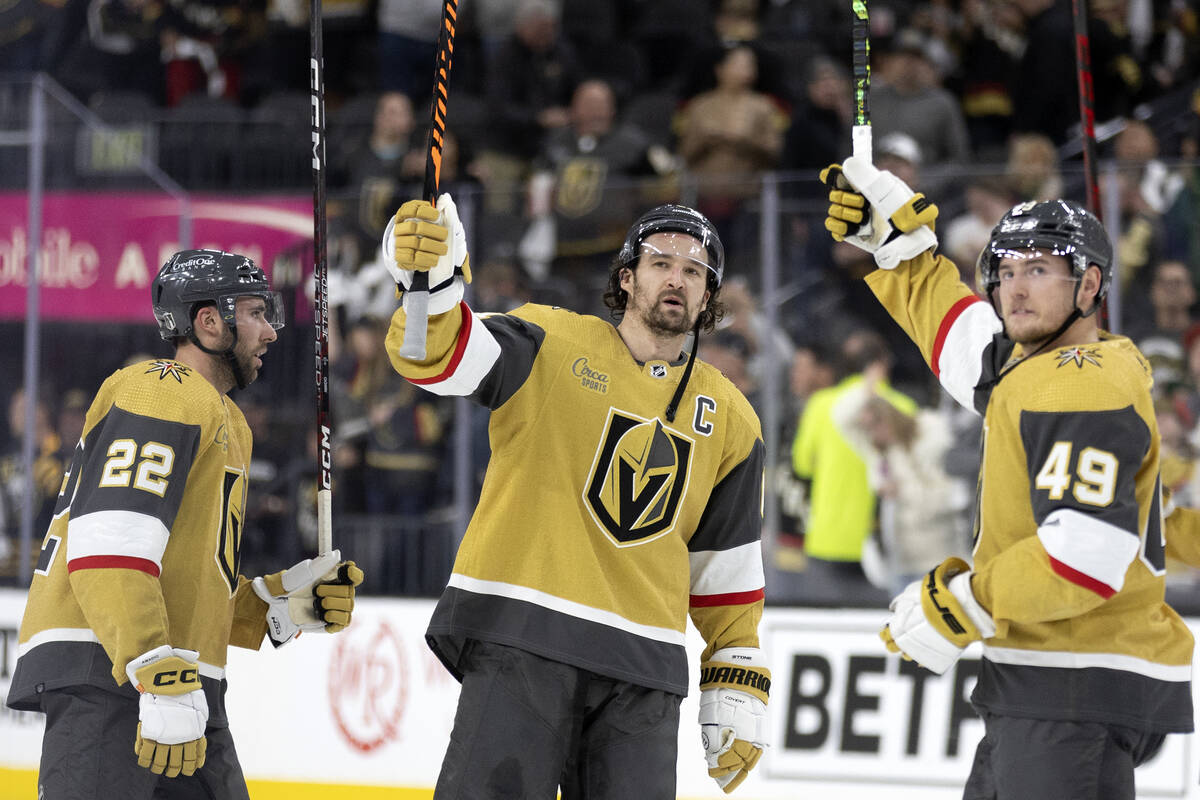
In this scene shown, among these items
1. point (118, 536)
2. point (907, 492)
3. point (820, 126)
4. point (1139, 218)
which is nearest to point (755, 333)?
point (907, 492)

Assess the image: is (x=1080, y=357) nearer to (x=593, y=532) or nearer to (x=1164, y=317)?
(x=593, y=532)

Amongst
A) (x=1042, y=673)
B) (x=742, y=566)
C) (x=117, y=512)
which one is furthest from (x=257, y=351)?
(x=1042, y=673)

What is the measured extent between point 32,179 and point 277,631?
11.3ft

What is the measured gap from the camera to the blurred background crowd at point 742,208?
592 centimetres

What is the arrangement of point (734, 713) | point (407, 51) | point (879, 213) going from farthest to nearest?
point (407, 51)
point (879, 213)
point (734, 713)

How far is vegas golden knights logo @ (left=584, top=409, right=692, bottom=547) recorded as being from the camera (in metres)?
3.27

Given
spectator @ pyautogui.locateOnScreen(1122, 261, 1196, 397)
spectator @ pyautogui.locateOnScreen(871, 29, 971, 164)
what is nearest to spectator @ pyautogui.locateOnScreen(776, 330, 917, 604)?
spectator @ pyautogui.locateOnScreen(1122, 261, 1196, 397)

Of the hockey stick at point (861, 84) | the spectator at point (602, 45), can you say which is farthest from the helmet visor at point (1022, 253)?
the spectator at point (602, 45)

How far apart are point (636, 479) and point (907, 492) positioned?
2882 mm

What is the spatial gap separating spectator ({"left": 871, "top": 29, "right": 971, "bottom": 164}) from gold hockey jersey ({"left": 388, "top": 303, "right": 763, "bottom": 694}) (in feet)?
13.6

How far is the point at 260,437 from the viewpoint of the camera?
6590 mm

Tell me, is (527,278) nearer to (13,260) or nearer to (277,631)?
(13,260)

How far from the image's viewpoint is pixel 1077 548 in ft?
9.62

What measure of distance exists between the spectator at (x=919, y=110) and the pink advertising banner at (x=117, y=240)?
2841 millimetres
